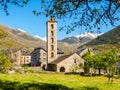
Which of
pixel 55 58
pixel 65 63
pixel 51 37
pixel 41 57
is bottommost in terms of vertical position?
pixel 65 63

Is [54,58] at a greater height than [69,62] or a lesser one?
greater

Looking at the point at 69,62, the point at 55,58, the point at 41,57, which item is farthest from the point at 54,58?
the point at 41,57

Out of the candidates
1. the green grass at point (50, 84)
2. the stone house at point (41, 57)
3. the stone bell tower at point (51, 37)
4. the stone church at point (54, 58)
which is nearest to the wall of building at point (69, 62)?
the stone church at point (54, 58)

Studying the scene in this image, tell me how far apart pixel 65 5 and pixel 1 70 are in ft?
119

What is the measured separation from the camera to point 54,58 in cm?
12875

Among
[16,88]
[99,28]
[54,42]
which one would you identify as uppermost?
[54,42]

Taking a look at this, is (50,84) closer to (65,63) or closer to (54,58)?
(65,63)

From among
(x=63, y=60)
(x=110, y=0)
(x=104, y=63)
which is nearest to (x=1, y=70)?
(x=104, y=63)

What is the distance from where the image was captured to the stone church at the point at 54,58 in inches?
4768

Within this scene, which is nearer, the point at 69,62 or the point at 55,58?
the point at 69,62

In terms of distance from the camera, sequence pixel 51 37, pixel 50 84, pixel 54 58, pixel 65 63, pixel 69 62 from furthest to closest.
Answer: pixel 54 58, pixel 51 37, pixel 69 62, pixel 65 63, pixel 50 84

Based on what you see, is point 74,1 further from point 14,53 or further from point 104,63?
point 14,53

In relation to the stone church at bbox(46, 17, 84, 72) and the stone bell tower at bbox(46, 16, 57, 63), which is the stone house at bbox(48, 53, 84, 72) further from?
the stone bell tower at bbox(46, 16, 57, 63)

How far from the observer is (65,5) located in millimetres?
19281
